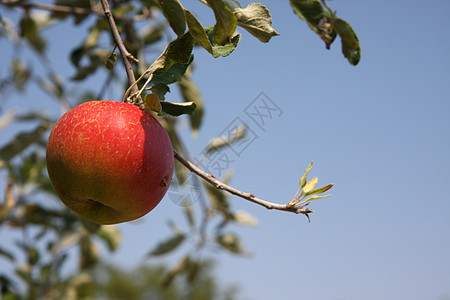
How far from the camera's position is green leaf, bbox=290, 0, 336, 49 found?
1176mm

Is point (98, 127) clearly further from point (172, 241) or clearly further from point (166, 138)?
point (172, 241)

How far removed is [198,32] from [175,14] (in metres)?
0.07

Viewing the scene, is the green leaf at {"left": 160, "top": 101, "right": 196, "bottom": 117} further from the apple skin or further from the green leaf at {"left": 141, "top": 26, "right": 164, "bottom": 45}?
the green leaf at {"left": 141, "top": 26, "right": 164, "bottom": 45}

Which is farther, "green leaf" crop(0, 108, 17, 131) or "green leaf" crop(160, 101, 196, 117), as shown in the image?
"green leaf" crop(0, 108, 17, 131)

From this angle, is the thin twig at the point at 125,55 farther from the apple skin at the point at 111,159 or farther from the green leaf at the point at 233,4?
the green leaf at the point at 233,4

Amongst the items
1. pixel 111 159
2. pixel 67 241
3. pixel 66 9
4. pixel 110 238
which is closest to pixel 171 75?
pixel 111 159

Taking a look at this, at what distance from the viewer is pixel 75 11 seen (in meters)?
2.42

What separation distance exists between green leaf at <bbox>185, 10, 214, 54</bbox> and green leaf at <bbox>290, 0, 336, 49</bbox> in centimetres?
31

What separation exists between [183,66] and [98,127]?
0.29 metres

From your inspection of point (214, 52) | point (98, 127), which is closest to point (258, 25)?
point (214, 52)

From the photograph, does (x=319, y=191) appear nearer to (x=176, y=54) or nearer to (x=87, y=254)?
(x=176, y=54)

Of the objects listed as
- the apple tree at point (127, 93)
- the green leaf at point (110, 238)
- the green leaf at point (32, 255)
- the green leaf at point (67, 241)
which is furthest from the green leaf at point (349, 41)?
the green leaf at point (32, 255)

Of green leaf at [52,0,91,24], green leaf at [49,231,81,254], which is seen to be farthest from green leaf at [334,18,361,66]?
green leaf at [49,231,81,254]

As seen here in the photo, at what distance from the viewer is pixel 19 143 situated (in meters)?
2.42
